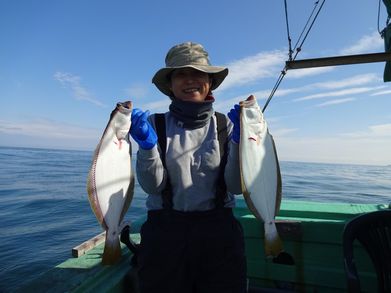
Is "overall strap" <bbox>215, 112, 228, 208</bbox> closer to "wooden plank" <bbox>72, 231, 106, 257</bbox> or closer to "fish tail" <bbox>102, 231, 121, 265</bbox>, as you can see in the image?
"fish tail" <bbox>102, 231, 121, 265</bbox>

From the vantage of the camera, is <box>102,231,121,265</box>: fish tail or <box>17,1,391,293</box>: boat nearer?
<box>102,231,121,265</box>: fish tail

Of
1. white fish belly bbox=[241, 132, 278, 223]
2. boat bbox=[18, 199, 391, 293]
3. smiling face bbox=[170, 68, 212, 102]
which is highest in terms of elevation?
smiling face bbox=[170, 68, 212, 102]

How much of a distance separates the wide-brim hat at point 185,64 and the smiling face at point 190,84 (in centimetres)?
6

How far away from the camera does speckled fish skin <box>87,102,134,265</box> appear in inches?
80.6

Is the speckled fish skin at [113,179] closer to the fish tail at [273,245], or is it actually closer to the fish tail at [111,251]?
the fish tail at [111,251]

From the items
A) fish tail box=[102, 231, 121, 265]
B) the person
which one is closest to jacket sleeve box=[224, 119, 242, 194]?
the person

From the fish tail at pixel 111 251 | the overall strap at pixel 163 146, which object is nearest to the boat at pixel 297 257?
the fish tail at pixel 111 251

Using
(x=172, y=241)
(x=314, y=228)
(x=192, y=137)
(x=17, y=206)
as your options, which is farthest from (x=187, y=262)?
(x=17, y=206)

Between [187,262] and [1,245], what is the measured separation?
9.16 metres

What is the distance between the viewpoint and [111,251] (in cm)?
201

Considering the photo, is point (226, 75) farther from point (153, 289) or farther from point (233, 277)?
point (153, 289)

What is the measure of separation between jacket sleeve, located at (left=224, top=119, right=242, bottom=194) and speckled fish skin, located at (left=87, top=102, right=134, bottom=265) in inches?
27.3

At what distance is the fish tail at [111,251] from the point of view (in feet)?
6.51

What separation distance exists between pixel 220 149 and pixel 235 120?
25 centimetres
